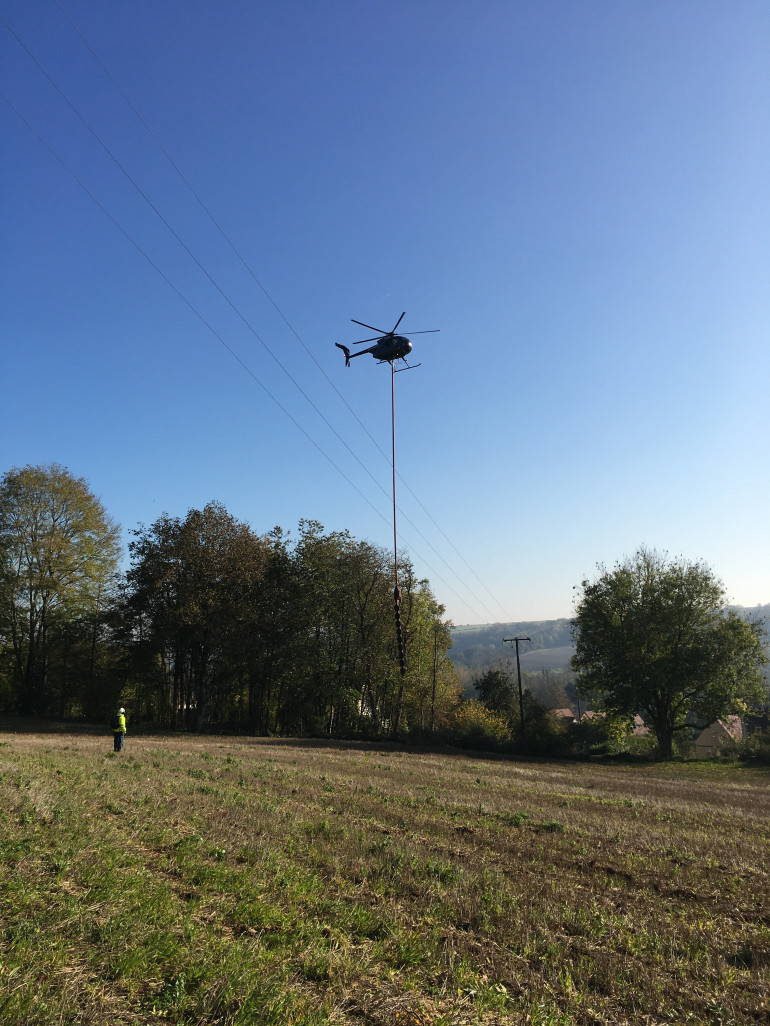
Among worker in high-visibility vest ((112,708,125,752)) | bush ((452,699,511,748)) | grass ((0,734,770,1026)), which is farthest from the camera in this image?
bush ((452,699,511,748))

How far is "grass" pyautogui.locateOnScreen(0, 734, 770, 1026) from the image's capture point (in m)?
5.45

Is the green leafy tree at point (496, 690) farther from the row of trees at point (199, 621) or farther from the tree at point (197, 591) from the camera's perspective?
the tree at point (197, 591)

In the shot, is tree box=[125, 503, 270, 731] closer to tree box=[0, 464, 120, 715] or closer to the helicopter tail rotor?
tree box=[0, 464, 120, 715]

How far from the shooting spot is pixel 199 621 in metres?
43.2

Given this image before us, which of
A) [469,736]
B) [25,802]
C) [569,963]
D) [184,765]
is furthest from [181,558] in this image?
[569,963]

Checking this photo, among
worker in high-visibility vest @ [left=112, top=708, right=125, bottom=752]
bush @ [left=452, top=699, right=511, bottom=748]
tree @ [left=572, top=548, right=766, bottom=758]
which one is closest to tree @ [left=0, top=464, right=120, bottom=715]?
worker in high-visibility vest @ [left=112, top=708, right=125, bottom=752]

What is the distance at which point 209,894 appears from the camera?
7.57 metres

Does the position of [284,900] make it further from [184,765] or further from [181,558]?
[181,558]

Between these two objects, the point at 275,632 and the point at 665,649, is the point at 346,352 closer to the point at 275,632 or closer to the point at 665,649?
the point at 275,632

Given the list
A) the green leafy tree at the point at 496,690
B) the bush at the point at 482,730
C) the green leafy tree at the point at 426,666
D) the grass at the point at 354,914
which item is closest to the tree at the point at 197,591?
the green leafy tree at the point at 426,666

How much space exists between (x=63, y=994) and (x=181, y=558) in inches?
1663

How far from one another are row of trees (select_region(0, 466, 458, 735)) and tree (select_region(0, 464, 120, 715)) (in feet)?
0.40

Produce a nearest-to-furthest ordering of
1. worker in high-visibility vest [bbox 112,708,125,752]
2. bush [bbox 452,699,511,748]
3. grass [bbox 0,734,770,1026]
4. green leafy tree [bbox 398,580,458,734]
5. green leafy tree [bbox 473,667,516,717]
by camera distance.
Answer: grass [bbox 0,734,770,1026] → worker in high-visibility vest [bbox 112,708,125,752] → bush [bbox 452,699,511,748] → green leafy tree [bbox 398,580,458,734] → green leafy tree [bbox 473,667,516,717]

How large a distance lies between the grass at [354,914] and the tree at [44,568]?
38.8m
